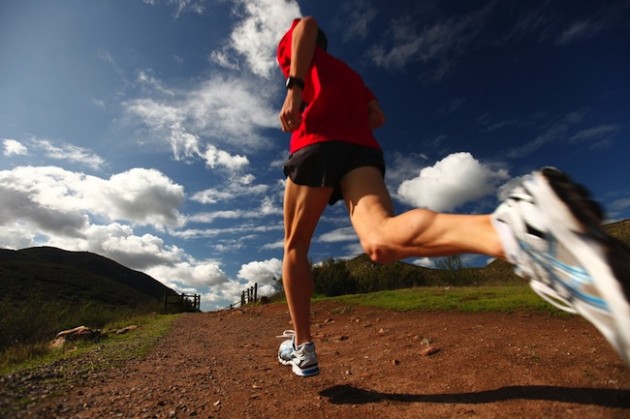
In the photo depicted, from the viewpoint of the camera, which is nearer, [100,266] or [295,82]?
[295,82]

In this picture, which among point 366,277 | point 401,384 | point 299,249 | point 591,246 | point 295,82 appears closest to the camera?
point 591,246

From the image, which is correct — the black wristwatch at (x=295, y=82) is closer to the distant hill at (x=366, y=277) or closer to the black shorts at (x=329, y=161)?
the black shorts at (x=329, y=161)

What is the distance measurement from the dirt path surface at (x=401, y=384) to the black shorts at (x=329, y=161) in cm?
130

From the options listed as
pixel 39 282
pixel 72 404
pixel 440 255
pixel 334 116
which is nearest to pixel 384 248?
pixel 440 255

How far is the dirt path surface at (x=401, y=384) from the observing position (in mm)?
1921

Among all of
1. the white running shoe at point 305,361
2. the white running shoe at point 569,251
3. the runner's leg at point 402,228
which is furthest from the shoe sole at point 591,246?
the white running shoe at point 305,361

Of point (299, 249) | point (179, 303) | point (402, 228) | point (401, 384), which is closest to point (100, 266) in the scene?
point (179, 303)

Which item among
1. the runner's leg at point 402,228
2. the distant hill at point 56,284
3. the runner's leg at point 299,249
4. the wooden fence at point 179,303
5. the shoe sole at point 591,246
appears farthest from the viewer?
the distant hill at point 56,284

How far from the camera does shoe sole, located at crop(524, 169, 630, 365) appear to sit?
942 millimetres

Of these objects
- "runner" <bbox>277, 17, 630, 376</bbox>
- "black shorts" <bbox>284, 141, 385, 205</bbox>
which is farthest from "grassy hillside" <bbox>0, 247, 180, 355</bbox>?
"black shorts" <bbox>284, 141, 385, 205</bbox>

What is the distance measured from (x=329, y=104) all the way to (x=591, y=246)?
1586 mm

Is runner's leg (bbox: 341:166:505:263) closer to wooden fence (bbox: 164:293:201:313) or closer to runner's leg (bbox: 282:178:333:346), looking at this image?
runner's leg (bbox: 282:178:333:346)

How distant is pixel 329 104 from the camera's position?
2.26 meters

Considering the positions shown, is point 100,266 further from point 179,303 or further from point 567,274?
point 567,274
